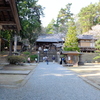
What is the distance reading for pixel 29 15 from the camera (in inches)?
1335

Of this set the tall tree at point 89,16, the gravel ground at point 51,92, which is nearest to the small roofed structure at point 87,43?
the tall tree at point 89,16

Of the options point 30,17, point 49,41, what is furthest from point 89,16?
point 30,17

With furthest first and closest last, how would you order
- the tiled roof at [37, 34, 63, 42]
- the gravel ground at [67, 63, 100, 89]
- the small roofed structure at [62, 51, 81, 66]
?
1. the tiled roof at [37, 34, 63, 42]
2. the small roofed structure at [62, 51, 81, 66]
3. the gravel ground at [67, 63, 100, 89]

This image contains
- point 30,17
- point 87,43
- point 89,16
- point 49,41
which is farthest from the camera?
point 89,16

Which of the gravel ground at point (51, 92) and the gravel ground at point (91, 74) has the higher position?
the gravel ground at point (51, 92)

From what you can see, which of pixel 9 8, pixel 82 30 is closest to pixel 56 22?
pixel 82 30

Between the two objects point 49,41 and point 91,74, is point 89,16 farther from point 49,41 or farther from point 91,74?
point 91,74

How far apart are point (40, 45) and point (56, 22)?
669 inches

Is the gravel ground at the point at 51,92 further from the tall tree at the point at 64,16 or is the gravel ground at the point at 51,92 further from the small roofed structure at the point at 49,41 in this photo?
the tall tree at the point at 64,16

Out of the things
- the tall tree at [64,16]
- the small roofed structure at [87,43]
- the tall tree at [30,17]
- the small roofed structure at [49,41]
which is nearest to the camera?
the tall tree at [30,17]

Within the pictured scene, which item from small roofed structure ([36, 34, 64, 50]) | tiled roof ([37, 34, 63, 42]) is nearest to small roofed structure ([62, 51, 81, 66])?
small roofed structure ([36, 34, 64, 50])

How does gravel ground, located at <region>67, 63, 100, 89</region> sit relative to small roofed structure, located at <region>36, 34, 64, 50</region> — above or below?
below

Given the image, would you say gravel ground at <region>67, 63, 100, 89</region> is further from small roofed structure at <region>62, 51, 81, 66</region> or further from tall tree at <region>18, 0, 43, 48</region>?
tall tree at <region>18, 0, 43, 48</region>

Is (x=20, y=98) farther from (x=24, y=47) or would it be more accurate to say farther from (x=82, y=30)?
(x=82, y=30)
